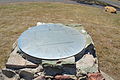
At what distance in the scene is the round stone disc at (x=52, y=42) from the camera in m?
5.16

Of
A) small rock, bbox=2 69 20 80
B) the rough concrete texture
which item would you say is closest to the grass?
small rock, bbox=2 69 20 80

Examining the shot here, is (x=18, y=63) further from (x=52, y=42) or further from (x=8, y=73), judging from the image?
(x=52, y=42)

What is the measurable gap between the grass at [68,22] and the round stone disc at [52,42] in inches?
60.0

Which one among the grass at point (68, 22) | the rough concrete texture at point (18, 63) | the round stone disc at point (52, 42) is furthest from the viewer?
the grass at point (68, 22)

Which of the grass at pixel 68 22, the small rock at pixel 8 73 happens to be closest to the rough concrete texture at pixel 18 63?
the small rock at pixel 8 73

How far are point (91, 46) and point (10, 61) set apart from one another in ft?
6.82

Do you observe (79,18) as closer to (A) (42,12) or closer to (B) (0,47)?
(A) (42,12)

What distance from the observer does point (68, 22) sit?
10.2m

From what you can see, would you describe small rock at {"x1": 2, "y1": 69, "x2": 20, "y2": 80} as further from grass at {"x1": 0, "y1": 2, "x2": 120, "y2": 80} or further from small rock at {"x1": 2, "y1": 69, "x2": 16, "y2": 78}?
grass at {"x1": 0, "y1": 2, "x2": 120, "y2": 80}

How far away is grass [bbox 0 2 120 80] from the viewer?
23.7 ft

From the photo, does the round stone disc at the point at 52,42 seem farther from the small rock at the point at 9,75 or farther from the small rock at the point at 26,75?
the small rock at the point at 9,75

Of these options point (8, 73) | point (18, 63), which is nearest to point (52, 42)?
point (18, 63)

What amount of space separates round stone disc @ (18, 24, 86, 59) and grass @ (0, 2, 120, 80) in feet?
5.00

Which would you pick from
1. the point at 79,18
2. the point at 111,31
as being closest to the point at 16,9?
the point at 79,18
